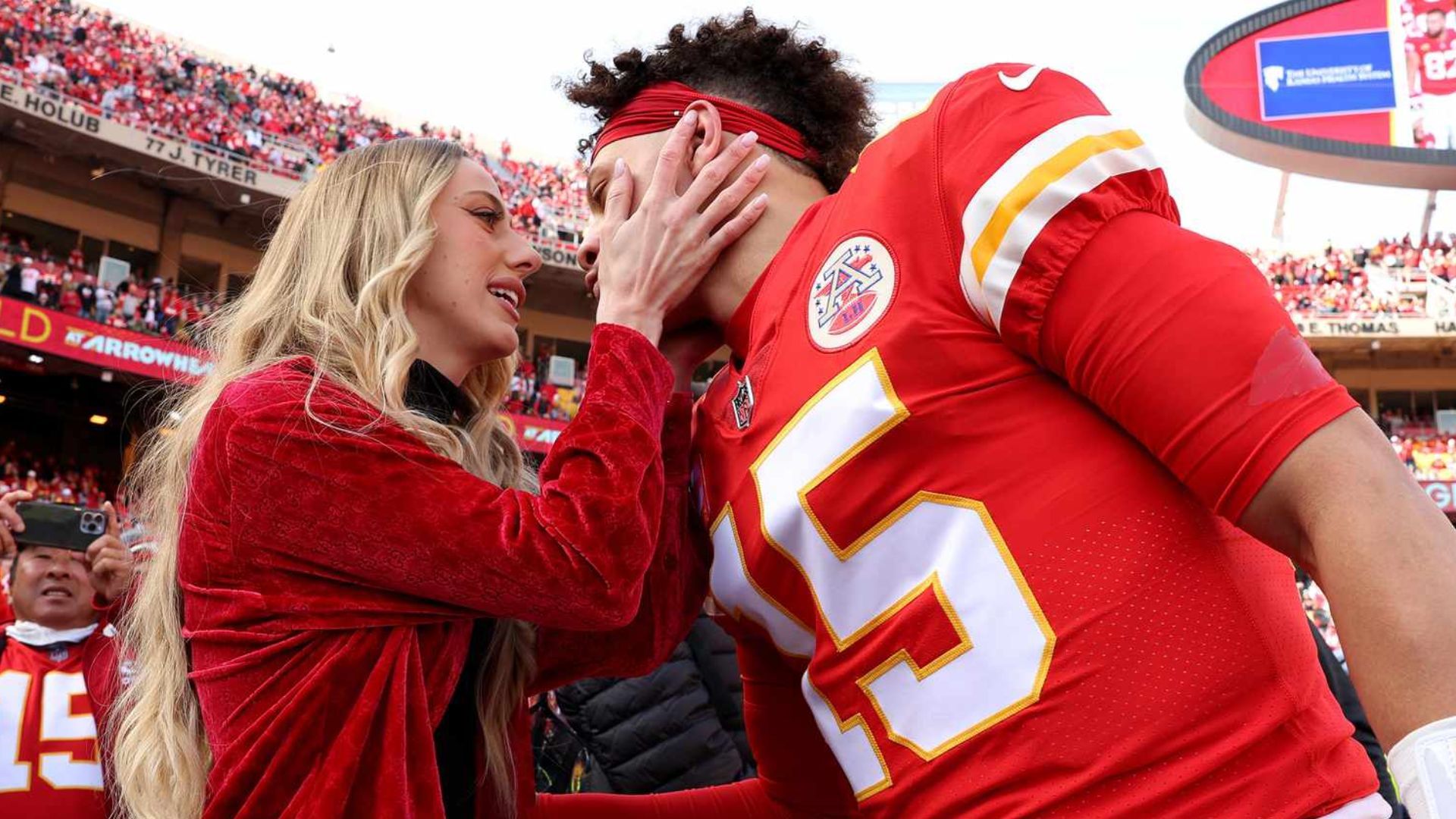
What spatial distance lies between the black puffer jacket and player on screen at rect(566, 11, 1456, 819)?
209 cm

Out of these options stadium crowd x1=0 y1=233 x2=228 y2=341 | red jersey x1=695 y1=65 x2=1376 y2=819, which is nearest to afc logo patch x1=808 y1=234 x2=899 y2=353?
red jersey x1=695 y1=65 x2=1376 y2=819

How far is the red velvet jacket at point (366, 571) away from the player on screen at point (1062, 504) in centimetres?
23

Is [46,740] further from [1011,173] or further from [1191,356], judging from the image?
[1191,356]

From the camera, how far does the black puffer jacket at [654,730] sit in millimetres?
3504

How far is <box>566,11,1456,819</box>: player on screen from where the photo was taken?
0.95 metres

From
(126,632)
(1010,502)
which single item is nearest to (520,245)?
(126,632)

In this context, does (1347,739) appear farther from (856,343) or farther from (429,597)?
(429,597)

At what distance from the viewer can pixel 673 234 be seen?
1.78m

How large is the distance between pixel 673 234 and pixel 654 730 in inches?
84.2

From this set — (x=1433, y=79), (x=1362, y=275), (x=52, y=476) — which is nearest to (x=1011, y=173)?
(x=52, y=476)

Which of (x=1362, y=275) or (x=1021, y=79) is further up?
(x=1021, y=79)

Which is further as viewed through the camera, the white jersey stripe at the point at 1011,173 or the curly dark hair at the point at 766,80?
the curly dark hair at the point at 766,80

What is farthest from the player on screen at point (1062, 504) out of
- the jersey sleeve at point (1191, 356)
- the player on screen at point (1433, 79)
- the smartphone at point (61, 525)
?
the player on screen at point (1433, 79)

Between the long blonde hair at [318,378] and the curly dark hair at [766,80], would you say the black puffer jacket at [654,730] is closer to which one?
the long blonde hair at [318,378]
